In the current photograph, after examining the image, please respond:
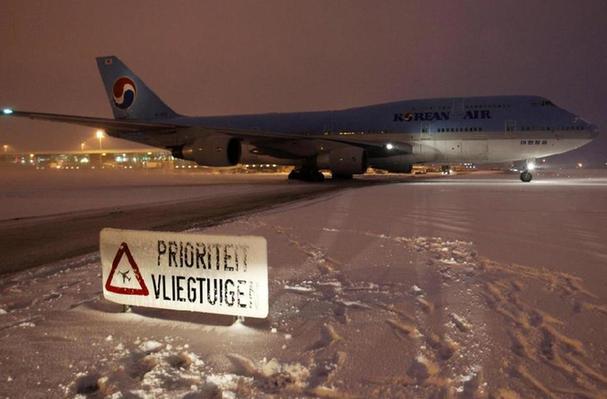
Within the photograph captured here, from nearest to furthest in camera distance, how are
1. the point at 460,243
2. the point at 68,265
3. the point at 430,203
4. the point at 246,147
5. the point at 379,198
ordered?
the point at 68,265 → the point at 460,243 → the point at 430,203 → the point at 379,198 → the point at 246,147

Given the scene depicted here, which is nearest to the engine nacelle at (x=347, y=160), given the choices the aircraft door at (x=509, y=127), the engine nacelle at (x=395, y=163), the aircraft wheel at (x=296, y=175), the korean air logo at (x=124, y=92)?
the engine nacelle at (x=395, y=163)

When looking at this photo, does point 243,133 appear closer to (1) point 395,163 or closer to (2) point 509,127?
(1) point 395,163

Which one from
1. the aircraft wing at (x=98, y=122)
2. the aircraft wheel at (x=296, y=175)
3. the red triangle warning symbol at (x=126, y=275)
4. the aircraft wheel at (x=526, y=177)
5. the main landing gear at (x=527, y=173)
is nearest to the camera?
the red triangle warning symbol at (x=126, y=275)

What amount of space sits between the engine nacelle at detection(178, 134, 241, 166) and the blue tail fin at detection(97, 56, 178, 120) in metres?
7.97

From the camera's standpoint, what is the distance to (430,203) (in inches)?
532

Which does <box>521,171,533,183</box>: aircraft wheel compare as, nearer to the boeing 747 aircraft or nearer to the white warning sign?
the boeing 747 aircraft

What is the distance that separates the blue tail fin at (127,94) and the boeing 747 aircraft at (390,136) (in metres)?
2.76

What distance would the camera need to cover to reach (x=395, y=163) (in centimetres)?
2469

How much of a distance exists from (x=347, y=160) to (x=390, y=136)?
333cm

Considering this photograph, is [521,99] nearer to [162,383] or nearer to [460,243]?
[460,243]

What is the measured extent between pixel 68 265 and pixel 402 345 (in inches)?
189

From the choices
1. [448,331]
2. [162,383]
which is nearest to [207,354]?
[162,383]

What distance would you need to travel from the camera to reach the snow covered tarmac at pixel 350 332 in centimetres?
298

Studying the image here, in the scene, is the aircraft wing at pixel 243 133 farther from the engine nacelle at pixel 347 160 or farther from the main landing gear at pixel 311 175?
the main landing gear at pixel 311 175
